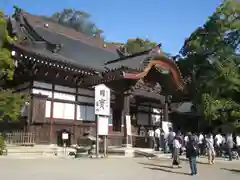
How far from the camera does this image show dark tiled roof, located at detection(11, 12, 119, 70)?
21062 mm

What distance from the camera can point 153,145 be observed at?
A: 2066 centimetres

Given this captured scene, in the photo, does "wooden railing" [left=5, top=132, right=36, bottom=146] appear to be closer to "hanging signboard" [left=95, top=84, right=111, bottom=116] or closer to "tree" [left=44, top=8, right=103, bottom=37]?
"hanging signboard" [left=95, top=84, right=111, bottom=116]

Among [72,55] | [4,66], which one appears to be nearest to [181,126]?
[72,55]

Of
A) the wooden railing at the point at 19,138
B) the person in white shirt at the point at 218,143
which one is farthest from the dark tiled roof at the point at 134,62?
the wooden railing at the point at 19,138

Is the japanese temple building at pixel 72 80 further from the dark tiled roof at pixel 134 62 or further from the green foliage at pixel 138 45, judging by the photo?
the green foliage at pixel 138 45

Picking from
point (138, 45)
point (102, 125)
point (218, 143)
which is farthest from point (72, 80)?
point (138, 45)

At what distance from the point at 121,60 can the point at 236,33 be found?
34.1 ft

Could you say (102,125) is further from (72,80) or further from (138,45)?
(138,45)

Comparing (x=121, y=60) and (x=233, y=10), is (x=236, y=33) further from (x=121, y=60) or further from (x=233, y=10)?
(x=121, y=60)

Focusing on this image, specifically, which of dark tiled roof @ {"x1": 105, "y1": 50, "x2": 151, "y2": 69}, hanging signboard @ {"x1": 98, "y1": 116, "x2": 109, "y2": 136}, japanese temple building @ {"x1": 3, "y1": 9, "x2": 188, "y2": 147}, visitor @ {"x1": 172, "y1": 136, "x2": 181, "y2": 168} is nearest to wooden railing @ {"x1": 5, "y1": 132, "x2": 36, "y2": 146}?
japanese temple building @ {"x1": 3, "y1": 9, "x2": 188, "y2": 147}

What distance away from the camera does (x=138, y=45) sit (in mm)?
50750

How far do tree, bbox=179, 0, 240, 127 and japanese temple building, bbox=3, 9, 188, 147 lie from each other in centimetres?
274

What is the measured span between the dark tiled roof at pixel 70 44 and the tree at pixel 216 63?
7.58m

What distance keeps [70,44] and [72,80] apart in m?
4.87
